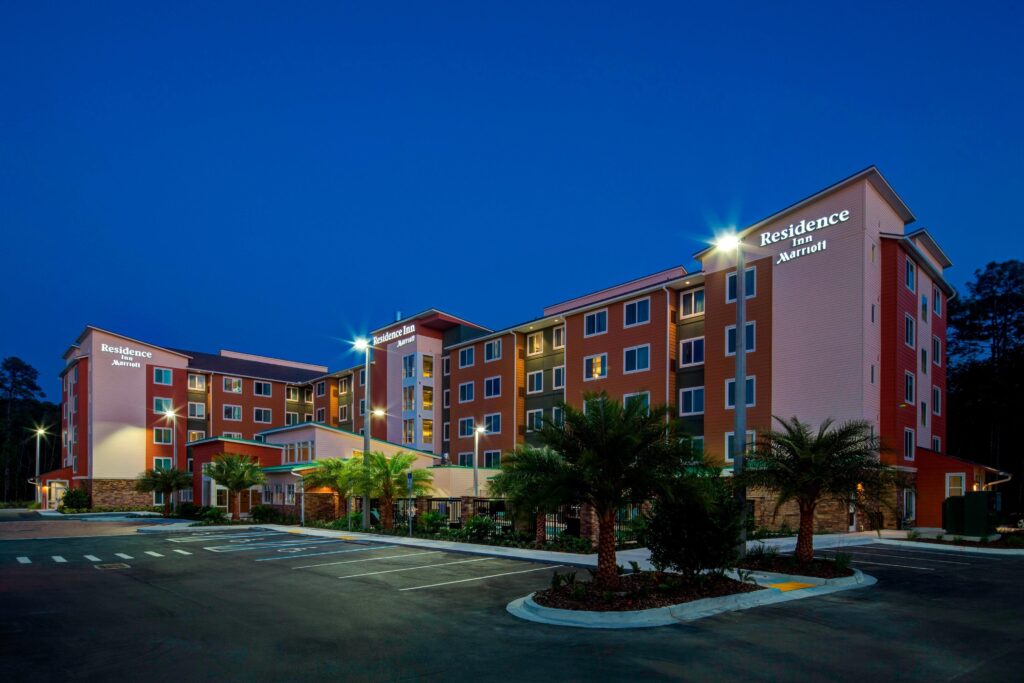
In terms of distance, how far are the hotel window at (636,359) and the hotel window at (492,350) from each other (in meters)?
14.4

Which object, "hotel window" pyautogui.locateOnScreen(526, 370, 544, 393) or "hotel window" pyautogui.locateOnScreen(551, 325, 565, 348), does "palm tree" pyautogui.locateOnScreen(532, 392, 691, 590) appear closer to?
"hotel window" pyautogui.locateOnScreen(551, 325, 565, 348)

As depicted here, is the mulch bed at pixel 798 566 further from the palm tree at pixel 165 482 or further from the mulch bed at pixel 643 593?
the palm tree at pixel 165 482

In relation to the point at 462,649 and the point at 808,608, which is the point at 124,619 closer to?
the point at 462,649

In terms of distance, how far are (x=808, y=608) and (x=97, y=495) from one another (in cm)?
7386

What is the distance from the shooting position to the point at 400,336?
227ft

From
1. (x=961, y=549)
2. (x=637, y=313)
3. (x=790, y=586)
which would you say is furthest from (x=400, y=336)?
(x=790, y=586)

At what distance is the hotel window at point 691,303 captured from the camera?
44.4m

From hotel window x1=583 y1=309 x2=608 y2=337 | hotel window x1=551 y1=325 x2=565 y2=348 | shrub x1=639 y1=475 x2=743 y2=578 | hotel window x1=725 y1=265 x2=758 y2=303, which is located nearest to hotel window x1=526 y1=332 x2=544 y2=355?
hotel window x1=551 y1=325 x2=565 y2=348

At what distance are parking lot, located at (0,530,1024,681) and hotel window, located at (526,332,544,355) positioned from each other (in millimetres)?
35983

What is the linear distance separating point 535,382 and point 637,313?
12273 mm

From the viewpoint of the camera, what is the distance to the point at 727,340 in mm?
41500

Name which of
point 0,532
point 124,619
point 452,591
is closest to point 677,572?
point 452,591

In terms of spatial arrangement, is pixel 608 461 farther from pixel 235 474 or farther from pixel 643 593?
pixel 235 474

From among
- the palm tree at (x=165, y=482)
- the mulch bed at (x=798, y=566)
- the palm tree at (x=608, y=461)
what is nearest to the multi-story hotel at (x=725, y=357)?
the palm tree at (x=608, y=461)
